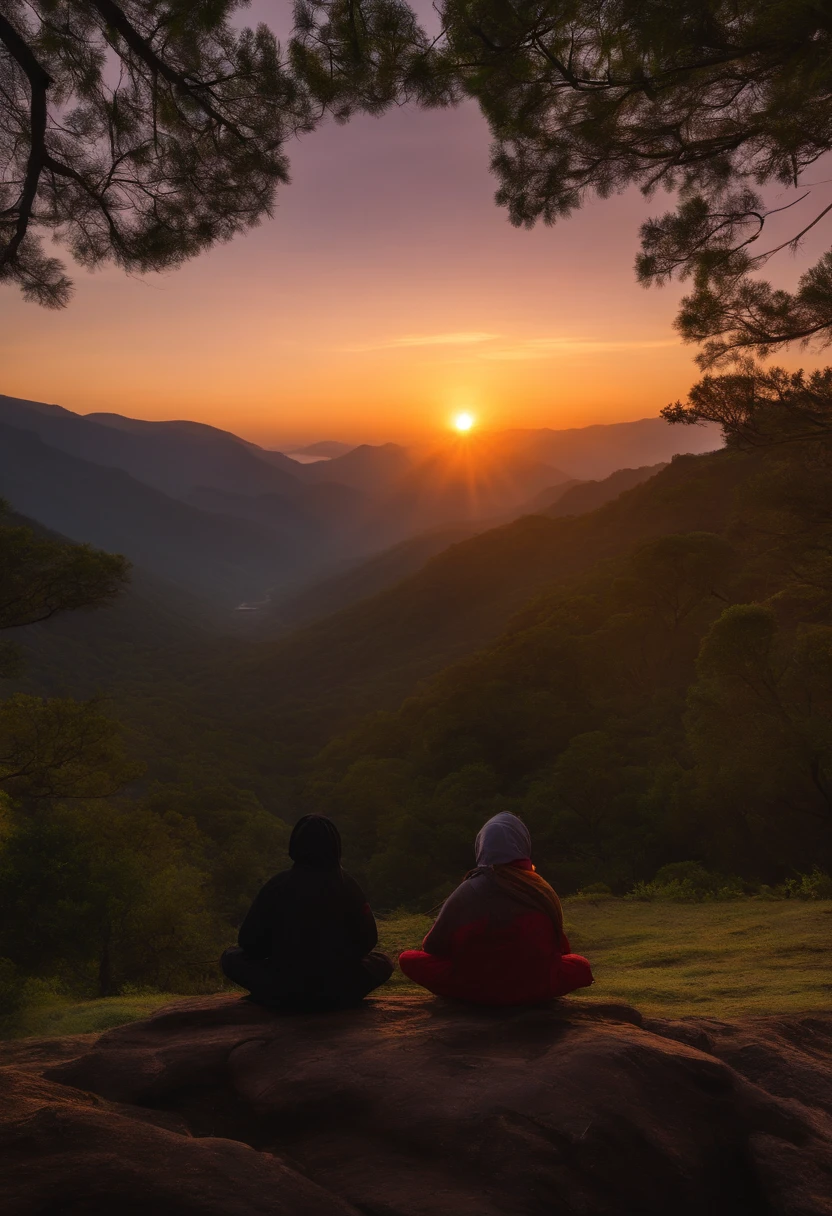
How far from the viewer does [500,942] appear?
484cm

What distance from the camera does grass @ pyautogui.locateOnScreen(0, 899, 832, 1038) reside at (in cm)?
742

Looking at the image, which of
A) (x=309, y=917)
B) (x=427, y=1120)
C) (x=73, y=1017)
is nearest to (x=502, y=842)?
(x=309, y=917)

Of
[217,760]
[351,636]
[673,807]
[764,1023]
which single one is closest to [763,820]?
[673,807]

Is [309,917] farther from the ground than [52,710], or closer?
closer

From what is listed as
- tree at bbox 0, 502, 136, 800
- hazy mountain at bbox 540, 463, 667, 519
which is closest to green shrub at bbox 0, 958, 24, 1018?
tree at bbox 0, 502, 136, 800

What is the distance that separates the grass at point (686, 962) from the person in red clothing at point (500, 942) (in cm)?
42

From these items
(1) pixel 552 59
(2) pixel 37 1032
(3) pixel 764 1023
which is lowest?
(2) pixel 37 1032

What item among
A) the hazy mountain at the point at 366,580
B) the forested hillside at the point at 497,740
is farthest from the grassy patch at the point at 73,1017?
the hazy mountain at the point at 366,580

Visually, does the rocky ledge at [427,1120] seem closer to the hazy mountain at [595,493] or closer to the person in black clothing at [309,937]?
the person in black clothing at [309,937]

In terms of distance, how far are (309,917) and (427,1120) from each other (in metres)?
1.63

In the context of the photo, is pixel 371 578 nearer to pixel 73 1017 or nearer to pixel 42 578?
pixel 42 578

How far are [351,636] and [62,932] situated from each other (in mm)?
89857

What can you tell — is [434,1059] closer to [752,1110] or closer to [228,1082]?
[228,1082]

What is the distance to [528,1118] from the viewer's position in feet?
11.8
